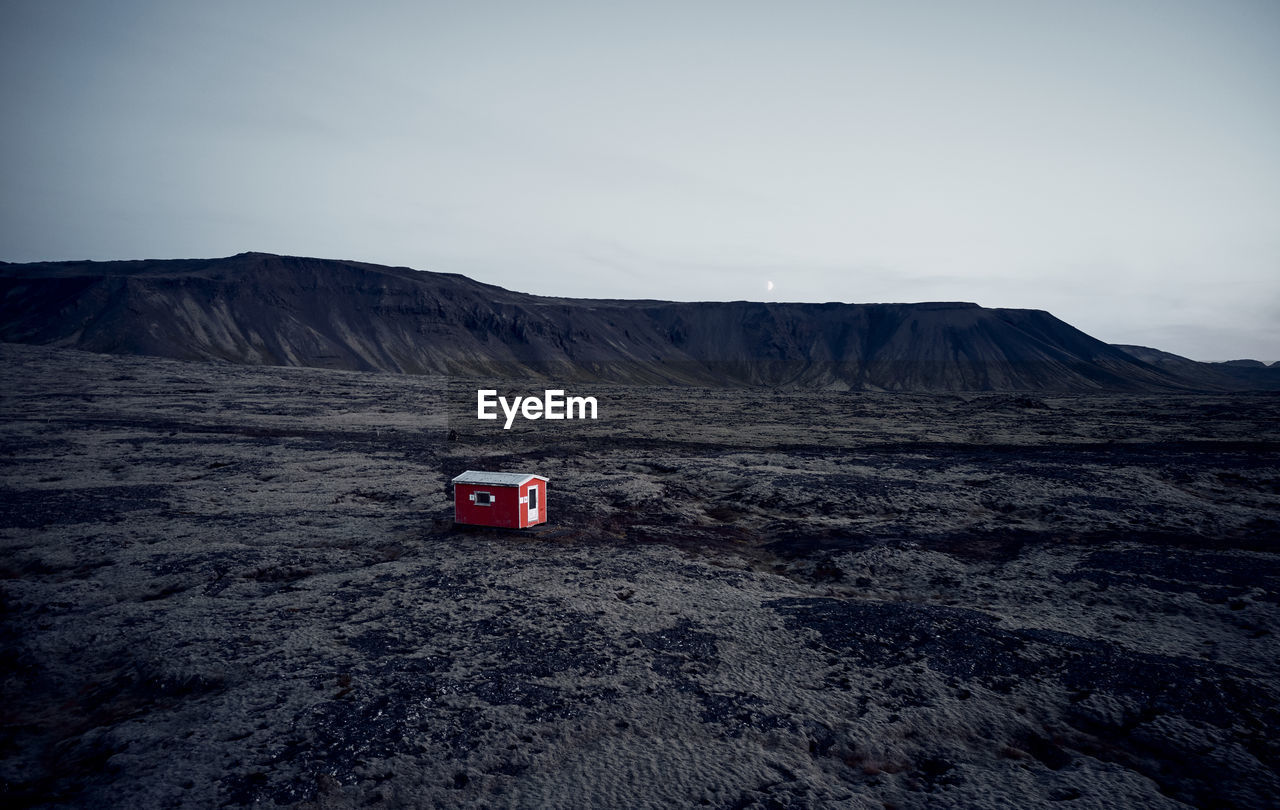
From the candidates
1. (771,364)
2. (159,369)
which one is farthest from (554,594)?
(771,364)

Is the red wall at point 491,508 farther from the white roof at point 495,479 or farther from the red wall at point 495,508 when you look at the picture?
the white roof at point 495,479

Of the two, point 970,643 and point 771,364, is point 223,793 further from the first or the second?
point 771,364

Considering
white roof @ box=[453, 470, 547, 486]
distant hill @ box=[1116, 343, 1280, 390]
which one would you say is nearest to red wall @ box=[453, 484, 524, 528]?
white roof @ box=[453, 470, 547, 486]

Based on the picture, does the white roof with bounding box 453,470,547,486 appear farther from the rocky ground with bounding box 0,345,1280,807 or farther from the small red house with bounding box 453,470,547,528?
the rocky ground with bounding box 0,345,1280,807

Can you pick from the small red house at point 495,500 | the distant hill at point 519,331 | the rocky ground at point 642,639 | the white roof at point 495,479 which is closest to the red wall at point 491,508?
the small red house at point 495,500

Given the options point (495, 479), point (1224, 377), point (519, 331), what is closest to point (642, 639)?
Answer: point (495, 479)

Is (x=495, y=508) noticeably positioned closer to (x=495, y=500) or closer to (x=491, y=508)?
(x=491, y=508)
